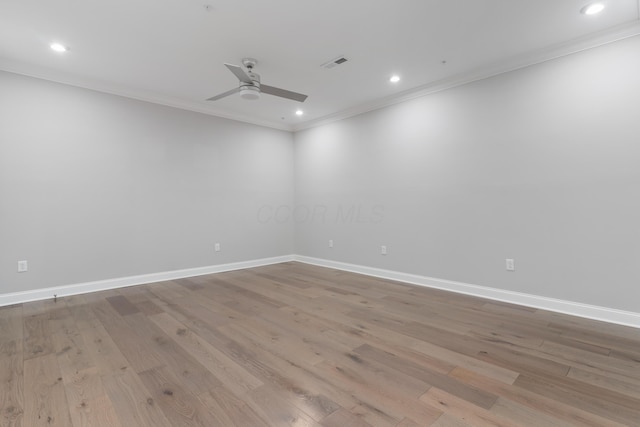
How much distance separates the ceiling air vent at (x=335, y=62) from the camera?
126 inches

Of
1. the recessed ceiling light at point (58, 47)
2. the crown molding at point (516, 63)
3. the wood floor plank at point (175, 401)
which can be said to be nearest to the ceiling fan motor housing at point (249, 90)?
the recessed ceiling light at point (58, 47)

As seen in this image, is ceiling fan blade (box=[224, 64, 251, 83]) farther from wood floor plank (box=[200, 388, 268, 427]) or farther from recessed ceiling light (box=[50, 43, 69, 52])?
wood floor plank (box=[200, 388, 268, 427])

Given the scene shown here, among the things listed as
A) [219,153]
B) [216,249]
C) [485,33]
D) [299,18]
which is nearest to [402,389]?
[299,18]

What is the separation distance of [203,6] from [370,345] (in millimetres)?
3036

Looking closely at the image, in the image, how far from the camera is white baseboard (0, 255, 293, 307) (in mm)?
3344

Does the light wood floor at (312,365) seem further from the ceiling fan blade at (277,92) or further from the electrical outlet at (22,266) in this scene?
the ceiling fan blade at (277,92)

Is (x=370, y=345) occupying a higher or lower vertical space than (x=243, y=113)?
lower

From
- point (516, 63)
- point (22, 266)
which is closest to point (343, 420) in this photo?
point (516, 63)

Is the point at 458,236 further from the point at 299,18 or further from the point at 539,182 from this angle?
the point at 299,18

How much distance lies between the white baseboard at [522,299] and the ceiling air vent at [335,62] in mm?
2933

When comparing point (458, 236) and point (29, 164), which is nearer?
point (29, 164)

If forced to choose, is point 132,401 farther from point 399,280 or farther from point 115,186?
point 399,280

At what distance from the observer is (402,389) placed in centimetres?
172

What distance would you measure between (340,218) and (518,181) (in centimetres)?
270
